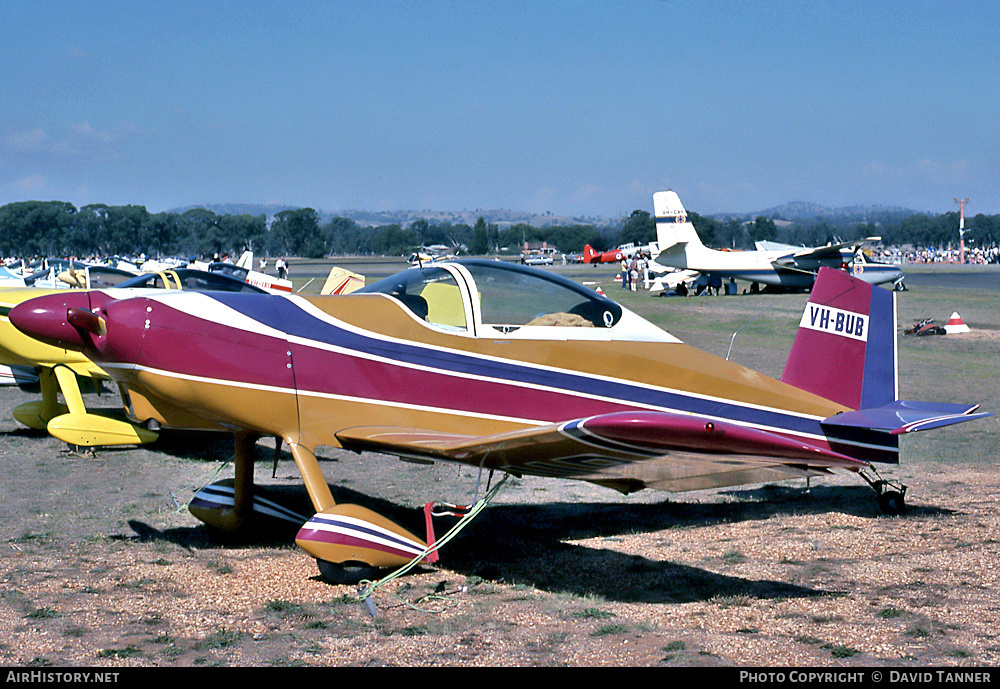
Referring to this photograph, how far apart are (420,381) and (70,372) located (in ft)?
21.5

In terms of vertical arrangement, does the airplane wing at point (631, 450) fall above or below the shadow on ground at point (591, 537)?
above

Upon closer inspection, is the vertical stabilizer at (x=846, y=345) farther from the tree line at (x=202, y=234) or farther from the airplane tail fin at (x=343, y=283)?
the tree line at (x=202, y=234)

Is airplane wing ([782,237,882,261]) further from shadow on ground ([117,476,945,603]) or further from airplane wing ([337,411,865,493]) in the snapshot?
airplane wing ([337,411,865,493])

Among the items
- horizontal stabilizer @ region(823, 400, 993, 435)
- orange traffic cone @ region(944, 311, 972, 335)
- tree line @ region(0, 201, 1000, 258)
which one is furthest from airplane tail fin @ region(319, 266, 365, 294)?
tree line @ region(0, 201, 1000, 258)

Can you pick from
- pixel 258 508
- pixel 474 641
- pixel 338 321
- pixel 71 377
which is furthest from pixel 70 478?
pixel 474 641

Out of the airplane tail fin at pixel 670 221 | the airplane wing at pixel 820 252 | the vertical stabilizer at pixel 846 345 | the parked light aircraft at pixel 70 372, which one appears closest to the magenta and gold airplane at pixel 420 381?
the vertical stabilizer at pixel 846 345

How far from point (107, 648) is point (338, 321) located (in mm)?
2394

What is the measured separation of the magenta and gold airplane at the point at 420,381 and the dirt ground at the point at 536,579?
60cm

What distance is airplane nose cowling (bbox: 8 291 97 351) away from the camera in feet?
18.1

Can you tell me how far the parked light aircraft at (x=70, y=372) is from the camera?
9383mm

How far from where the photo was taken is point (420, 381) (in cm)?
586

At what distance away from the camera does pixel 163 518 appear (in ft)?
24.0

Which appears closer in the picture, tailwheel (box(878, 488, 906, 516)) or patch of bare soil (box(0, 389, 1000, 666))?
patch of bare soil (box(0, 389, 1000, 666))

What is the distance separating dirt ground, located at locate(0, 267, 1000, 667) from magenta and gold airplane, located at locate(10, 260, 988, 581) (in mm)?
600
